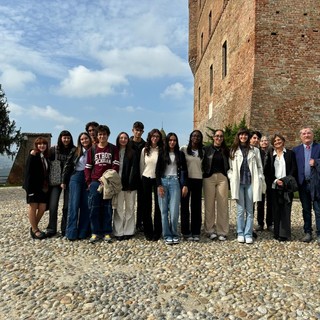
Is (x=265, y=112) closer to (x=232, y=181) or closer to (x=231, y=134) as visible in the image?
(x=231, y=134)

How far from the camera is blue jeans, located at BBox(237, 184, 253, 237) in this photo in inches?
219

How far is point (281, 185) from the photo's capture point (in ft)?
18.2

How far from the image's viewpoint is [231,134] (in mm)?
12422

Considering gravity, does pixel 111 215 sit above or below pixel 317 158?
below

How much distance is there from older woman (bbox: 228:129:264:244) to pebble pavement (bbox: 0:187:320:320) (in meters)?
0.36

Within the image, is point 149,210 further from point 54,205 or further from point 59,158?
point 59,158

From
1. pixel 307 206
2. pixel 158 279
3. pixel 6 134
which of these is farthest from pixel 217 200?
pixel 6 134

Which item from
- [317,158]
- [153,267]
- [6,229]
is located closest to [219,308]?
[153,267]

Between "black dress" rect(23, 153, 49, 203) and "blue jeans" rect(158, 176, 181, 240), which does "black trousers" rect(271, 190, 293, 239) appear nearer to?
"blue jeans" rect(158, 176, 181, 240)

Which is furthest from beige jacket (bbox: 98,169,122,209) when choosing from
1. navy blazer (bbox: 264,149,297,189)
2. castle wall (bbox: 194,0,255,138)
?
castle wall (bbox: 194,0,255,138)

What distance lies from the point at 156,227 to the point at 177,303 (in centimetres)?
233

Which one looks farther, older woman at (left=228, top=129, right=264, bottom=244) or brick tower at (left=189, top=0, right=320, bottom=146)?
brick tower at (left=189, top=0, right=320, bottom=146)

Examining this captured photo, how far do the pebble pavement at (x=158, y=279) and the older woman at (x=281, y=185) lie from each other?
27 centimetres

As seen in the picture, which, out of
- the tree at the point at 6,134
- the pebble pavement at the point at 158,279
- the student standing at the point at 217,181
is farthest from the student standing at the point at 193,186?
the tree at the point at 6,134
